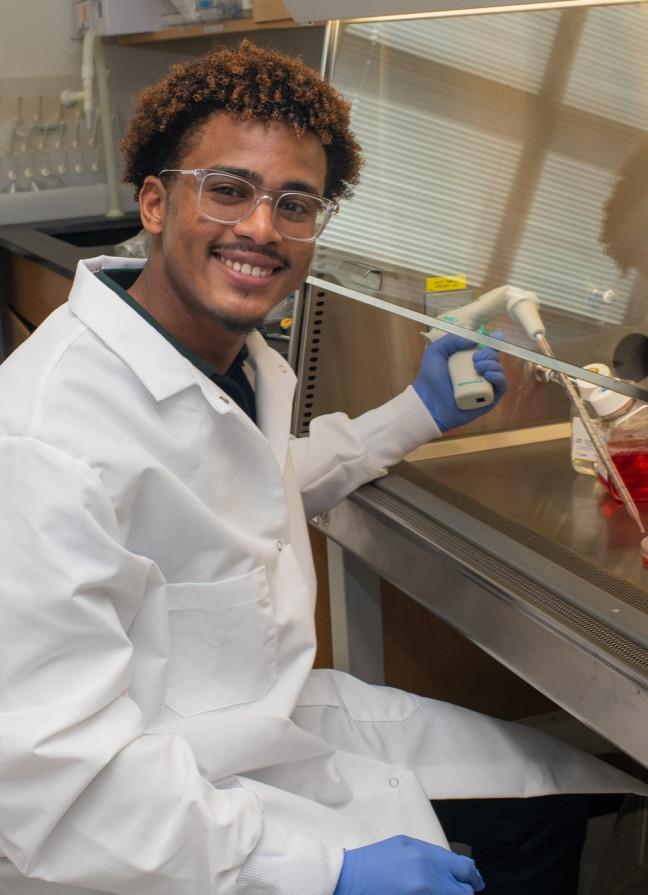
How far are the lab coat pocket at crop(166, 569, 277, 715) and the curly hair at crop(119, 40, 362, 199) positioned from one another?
48cm

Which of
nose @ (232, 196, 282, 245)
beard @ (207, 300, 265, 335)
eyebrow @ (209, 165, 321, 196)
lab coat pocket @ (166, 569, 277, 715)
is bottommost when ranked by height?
lab coat pocket @ (166, 569, 277, 715)

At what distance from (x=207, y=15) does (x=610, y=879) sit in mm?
2260

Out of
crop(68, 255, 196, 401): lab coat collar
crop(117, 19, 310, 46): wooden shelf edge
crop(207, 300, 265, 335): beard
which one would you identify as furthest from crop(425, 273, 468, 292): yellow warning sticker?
crop(117, 19, 310, 46): wooden shelf edge

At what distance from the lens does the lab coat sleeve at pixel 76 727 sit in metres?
0.92

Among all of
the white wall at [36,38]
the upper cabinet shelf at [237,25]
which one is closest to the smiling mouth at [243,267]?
the upper cabinet shelf at [237,25]

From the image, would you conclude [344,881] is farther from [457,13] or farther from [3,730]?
[457,13]

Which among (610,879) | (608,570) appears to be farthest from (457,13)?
(610,879)

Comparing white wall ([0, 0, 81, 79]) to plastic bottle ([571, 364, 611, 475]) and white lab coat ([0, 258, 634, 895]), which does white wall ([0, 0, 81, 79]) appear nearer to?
white lab coat ([0, 258, 634, 895])

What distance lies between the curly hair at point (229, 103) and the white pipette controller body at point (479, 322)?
252mm

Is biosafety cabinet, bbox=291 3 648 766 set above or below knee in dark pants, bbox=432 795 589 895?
above

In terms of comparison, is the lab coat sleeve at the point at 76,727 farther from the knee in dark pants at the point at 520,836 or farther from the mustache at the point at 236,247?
the knee in dark pants at the point at 520,836

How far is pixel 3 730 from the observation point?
0.91m

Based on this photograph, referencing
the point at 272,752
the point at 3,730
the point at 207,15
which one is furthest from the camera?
the point at 207,15

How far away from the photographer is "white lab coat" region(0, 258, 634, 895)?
0.93m
